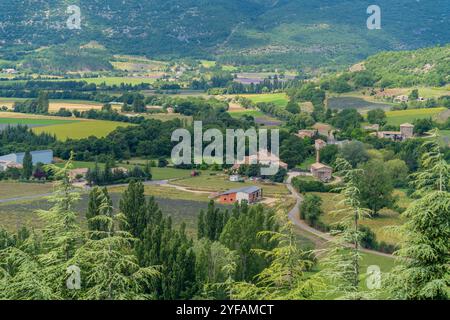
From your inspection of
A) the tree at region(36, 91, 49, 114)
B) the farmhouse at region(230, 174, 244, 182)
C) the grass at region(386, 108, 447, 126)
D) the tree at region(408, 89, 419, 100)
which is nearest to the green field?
the tree at region(408, 89, 419, 100)

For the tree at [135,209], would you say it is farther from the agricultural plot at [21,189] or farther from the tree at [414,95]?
the tree at [414,95]

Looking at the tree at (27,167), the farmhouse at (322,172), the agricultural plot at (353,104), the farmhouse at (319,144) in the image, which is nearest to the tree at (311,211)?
the farmhouse at (322,172)

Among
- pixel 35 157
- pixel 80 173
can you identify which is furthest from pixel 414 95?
pixel 80 173

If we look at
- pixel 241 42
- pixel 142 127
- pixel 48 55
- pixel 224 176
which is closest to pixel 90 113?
pixel 142 127

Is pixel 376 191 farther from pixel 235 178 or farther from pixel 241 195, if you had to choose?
pixel 235 178

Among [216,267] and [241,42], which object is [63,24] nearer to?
[241,42]

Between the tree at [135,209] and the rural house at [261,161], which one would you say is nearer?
the tree at [135,209]

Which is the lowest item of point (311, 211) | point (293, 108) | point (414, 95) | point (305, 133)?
point (311, 211)
